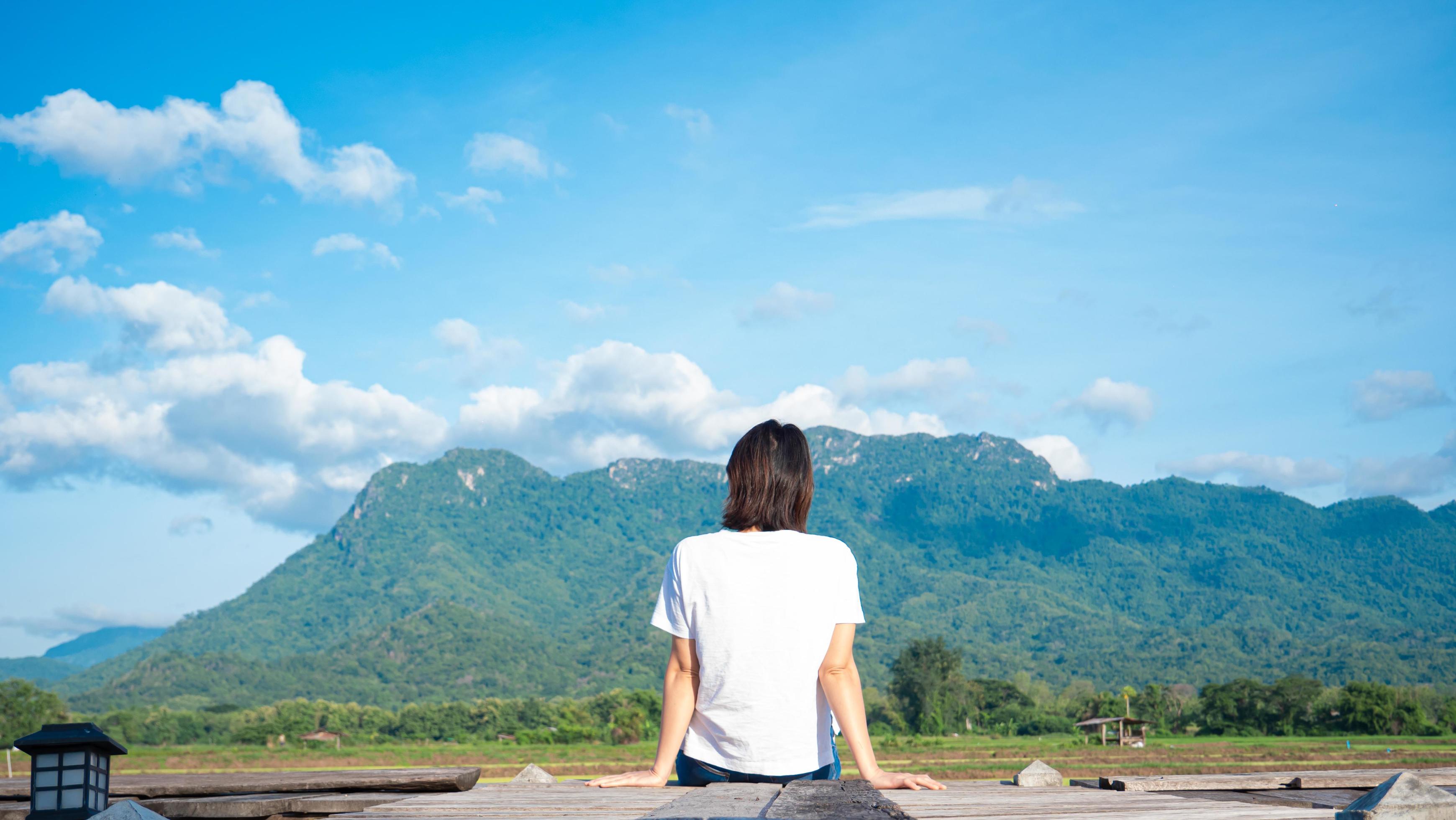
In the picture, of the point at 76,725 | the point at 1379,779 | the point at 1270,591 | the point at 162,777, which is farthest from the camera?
the point at 1270,591

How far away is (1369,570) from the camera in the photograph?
16525 cm

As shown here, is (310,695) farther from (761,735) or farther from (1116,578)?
(1116,578)

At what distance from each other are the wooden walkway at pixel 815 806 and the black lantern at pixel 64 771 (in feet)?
6.33

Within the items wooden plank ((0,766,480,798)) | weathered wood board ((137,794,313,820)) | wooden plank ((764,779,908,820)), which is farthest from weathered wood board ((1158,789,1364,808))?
weathered wood board ((137,794,313,820))

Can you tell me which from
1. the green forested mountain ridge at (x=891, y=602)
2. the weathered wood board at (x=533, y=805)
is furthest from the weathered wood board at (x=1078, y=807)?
the green forested mountain ridge at (x=891, y=602)

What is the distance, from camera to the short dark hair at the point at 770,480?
123 inches

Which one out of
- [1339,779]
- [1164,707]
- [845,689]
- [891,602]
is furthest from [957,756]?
[891,602]

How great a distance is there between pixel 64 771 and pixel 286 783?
2.48 ft

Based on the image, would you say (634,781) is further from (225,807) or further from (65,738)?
(65,738)

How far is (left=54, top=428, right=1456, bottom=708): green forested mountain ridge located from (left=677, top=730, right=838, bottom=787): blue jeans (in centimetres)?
10170

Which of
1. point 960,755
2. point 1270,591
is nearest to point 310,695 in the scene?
point 960,755

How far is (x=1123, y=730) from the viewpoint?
46969mm

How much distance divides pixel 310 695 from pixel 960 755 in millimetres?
A: 81993

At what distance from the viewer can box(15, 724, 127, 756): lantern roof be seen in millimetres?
3559
